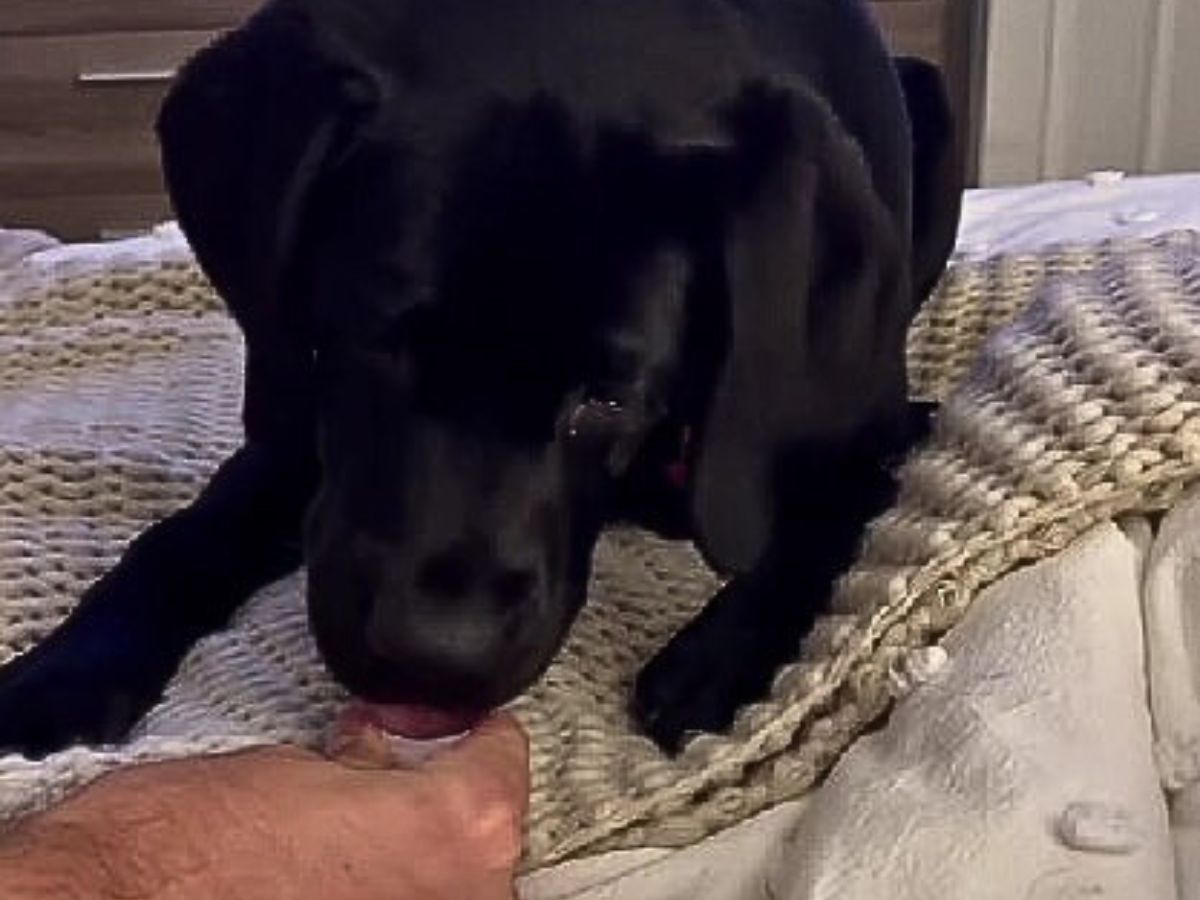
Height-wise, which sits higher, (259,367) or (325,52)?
(325,52)

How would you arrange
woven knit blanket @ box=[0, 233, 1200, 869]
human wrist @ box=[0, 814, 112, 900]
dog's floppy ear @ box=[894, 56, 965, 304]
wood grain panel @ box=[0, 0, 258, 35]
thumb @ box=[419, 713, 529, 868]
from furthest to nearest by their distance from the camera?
wood grain panel @ box=[0, 0, 258, 35] → dog's floppy ear @ box=[894, 56, 965, 304] → woven knit blanket @ box=[0, 233, 1200, 869] → thumb @ box=[419, 713, 529, 868] → human wrist @ box=[0, 814, 112, 900]

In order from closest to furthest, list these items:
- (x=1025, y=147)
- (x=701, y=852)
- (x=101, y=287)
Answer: (x=701, y=852)
(x=101, y=287)
(x=1025, y=147)

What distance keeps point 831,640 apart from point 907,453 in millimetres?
180

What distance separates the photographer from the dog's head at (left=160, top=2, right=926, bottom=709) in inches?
37.5

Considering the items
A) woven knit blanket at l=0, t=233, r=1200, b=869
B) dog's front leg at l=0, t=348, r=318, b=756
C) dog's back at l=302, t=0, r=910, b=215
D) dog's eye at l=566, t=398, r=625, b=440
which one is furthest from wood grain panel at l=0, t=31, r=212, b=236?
dog's eye at l=566, t=398, r=625, b=440

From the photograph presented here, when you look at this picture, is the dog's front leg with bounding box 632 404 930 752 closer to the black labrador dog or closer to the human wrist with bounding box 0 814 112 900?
the black labrador dog

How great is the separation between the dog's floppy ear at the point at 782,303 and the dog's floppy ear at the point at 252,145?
0.60 ft

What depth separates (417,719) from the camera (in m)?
0.97

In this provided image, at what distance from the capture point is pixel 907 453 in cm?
117

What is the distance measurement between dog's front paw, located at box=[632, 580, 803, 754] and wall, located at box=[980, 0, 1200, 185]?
5.11 ft

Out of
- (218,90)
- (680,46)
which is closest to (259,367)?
(218,90)

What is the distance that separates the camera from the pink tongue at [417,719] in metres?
0.96

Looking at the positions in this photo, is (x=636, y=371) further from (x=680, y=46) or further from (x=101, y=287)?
(x=101, y=287)

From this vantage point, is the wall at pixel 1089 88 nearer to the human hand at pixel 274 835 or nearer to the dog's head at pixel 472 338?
the dog's head at pixel 472 338
